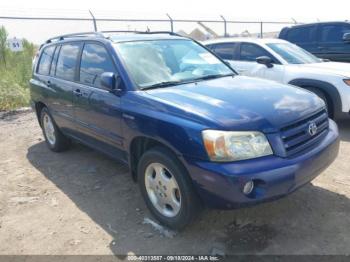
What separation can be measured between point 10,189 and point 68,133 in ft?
3.44

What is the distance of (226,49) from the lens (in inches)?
315

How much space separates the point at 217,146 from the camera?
2939 millimetres

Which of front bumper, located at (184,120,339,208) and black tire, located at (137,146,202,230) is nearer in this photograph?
front bumper, located at (184,120,339,208)

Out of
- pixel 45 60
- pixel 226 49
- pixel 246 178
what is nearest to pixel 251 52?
pixel 226 49

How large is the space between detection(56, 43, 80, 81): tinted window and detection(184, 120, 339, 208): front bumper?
2.50 m

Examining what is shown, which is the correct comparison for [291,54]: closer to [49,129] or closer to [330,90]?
[330,90]

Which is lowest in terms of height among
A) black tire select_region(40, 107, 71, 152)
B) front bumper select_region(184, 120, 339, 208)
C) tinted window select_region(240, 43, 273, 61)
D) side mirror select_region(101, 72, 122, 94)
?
black tire select_region(40, 107, 71, 152)

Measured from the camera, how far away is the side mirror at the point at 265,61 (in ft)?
22.5

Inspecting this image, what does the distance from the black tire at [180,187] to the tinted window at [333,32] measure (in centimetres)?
765

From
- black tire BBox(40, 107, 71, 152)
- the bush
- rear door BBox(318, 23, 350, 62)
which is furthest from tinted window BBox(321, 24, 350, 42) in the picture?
the bush

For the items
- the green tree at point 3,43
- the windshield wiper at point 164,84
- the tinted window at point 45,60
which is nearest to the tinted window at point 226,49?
the tinted window at point 45,60

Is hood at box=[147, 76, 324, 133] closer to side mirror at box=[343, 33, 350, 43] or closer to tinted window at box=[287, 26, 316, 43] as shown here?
side mirror at box=[343, 33, 350, 43]

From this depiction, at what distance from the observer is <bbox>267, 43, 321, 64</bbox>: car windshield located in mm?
7105

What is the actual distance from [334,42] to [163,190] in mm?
7679
